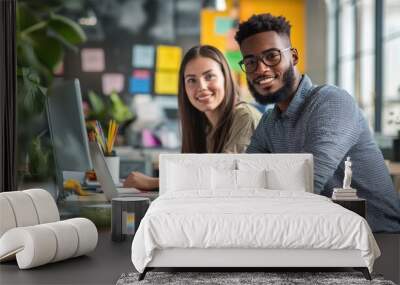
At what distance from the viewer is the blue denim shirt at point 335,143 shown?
589cm

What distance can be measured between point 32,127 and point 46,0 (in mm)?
1188

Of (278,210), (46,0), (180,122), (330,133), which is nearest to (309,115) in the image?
(330,133)

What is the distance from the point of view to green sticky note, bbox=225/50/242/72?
6297 mm

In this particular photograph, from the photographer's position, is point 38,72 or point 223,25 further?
point 38,72

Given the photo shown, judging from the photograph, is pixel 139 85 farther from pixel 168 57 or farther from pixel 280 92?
pixel 280 92

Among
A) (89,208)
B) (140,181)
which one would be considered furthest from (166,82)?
(89,208)

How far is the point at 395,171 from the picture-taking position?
6.41m

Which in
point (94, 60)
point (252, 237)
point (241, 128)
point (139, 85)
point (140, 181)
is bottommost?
point (252, 237)

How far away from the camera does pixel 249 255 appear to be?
14.3 feet

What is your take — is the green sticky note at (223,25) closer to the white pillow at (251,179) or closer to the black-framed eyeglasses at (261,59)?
the black-framed eyeglasses at (261,59)

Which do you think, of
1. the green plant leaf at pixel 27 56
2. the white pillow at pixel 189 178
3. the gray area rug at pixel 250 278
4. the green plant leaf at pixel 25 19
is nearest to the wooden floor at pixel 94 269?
the gray area rug at pixel 250 278

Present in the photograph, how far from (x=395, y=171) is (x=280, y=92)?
4.15 ft

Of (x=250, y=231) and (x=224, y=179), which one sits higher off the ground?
(x=224, y=179)

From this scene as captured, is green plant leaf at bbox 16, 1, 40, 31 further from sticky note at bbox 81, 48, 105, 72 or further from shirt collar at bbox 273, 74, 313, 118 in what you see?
shirt collar at bbox 273, 74, 313, 118
